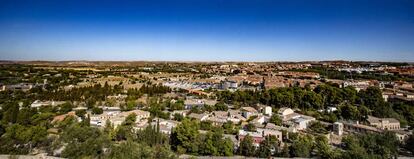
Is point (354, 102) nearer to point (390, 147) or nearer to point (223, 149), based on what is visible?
point (390, 147)

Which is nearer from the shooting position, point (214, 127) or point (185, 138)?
point (185, 138)

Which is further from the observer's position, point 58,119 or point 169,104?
point 169,104

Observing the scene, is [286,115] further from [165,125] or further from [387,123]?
[165,125]

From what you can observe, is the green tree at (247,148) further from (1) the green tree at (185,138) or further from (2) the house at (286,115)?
(2) the house at (286,115)

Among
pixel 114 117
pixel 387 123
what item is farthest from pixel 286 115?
pixel 114 117

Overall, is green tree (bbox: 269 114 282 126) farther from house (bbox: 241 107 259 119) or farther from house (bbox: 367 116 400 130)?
house (bbox: 367 116 400 130)

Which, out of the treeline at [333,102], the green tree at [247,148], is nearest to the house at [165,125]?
the green tree at [247,148]

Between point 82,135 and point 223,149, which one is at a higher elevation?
point 82,135

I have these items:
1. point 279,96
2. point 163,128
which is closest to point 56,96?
point 163,128
